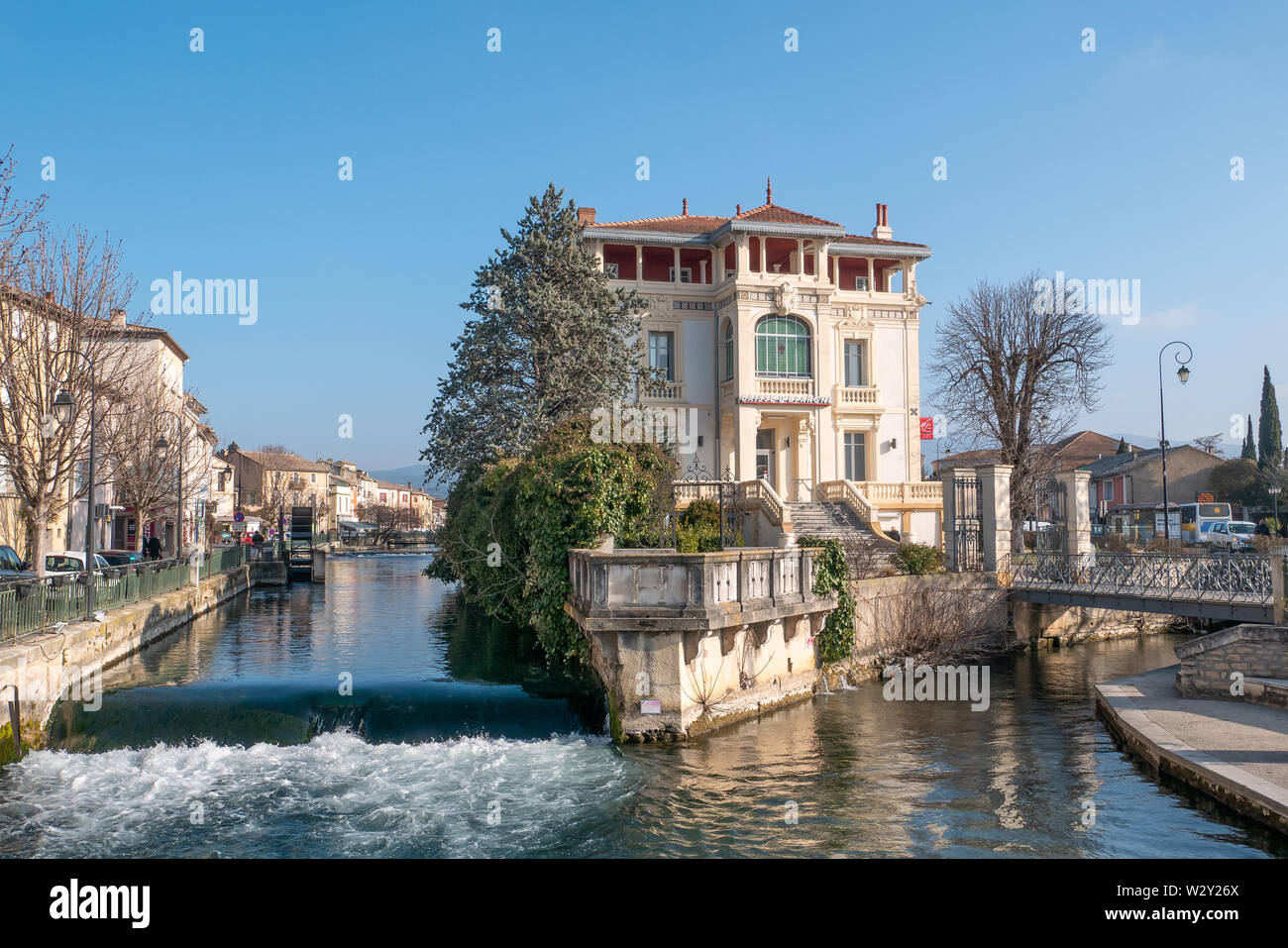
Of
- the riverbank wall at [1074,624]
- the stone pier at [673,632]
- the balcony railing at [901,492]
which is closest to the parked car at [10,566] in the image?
the stone pier at [673,632]

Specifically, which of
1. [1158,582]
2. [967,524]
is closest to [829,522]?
[967,524]

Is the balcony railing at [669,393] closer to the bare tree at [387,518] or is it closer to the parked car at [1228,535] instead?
the parked car at [1228,535]

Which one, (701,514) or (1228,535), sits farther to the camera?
(1228,535)

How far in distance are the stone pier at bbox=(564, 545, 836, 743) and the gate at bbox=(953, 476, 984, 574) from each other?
39.2 feet

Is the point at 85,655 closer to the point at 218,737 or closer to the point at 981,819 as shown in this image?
the point at 218,737

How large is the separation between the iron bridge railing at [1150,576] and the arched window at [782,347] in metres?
13.3

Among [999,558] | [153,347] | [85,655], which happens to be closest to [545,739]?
[85,655]

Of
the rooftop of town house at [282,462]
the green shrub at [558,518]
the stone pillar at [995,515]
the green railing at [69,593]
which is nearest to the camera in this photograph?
the green railing at [69,593]

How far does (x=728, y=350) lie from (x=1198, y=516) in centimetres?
2790

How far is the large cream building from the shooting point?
115 feet

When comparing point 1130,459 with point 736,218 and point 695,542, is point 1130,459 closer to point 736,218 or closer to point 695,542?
point 736,218

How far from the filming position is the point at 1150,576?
66.1ft

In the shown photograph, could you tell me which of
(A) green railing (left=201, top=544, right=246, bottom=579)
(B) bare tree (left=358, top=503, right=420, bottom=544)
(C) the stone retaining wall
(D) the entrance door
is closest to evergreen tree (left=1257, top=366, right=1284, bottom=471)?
(D) the entrance door

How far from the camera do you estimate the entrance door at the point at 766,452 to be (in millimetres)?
37344
